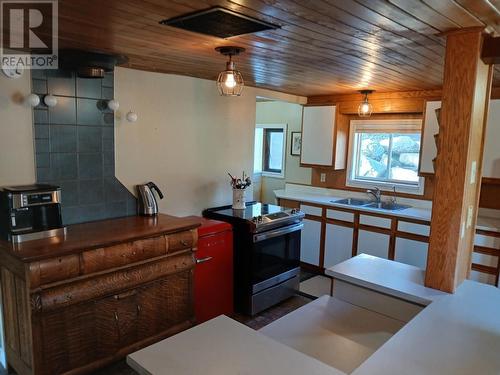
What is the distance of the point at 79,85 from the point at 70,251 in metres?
1.27

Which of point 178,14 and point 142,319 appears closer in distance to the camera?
point 178,14

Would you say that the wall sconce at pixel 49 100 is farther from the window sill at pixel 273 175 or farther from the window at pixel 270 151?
the window sill at pixel 273 175

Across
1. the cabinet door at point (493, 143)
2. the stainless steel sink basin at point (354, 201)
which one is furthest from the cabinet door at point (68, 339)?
the cabinet door at point (493, 143)

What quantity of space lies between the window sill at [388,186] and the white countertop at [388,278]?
2121mm

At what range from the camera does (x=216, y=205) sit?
3883mm

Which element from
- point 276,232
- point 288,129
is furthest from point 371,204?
point 288,129

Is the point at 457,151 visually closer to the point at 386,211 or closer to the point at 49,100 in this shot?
the point at 386,211

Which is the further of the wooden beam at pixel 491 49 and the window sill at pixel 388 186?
the window sill at pixel 388 186

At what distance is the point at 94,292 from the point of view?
7.75ft

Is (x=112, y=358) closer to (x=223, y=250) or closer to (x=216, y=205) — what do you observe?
(x=223, y=250)

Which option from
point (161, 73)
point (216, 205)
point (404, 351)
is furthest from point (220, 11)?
point (216, 205)

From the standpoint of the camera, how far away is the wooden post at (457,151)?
5.99ft

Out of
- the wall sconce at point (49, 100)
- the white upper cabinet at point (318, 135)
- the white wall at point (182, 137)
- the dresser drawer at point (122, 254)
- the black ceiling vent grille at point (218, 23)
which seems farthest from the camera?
the white upper cabinet at point (318, 135)

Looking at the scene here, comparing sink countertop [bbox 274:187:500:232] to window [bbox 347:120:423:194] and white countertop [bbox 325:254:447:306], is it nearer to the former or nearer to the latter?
window [bbox 347:120:423:194]
